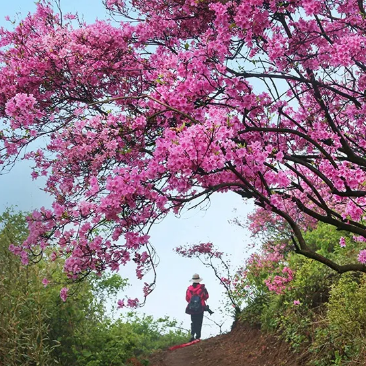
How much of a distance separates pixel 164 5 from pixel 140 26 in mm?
491

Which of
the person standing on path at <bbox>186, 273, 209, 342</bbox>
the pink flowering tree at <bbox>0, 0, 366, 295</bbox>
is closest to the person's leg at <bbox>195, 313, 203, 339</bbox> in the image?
A: the person standing on path at <bbox>186, 273, 209, 342</bbox>

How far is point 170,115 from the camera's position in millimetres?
5504

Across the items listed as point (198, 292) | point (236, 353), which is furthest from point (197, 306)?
point (236, 353)

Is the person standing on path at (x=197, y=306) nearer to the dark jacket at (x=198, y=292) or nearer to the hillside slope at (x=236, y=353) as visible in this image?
the dark jacket at (x=198, y=292)

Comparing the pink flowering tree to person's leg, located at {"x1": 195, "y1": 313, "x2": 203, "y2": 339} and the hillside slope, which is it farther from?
person's leg, located at {"x1": 195, "y1": 313, "x2": 203, "y2": 339}

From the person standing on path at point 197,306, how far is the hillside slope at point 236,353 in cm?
95

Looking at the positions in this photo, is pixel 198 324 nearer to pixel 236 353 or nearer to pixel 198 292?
pixel 198 292

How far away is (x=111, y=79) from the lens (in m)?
7.17

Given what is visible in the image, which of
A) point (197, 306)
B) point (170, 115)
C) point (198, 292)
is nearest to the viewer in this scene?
point (170, 115)

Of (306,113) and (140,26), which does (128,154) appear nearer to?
(140,26)

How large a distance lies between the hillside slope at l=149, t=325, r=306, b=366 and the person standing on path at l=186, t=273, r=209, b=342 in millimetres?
953

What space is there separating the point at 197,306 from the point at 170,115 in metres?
10.2

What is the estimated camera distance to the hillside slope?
8750mm

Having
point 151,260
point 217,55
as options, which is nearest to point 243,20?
point 217,55
